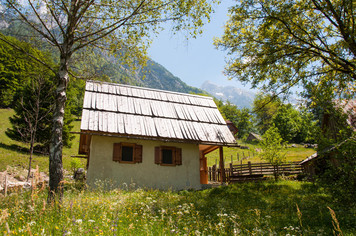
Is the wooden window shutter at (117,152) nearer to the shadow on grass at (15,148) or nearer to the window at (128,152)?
the window at (128,152)

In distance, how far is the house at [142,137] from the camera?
Result: 13.0 m

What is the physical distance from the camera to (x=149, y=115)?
1543 cm

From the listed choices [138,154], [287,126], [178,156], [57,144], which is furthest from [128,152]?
[287,126]

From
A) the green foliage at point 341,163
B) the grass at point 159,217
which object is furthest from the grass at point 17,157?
the green foliage at point 341,163

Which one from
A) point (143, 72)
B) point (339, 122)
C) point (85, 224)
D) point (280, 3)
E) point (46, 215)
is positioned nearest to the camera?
point (85, 224)

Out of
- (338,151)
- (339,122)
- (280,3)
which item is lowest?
(338,151)

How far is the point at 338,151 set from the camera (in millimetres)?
6543

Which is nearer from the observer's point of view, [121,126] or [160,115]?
[121,126]

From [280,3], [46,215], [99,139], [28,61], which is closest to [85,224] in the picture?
[46,215]

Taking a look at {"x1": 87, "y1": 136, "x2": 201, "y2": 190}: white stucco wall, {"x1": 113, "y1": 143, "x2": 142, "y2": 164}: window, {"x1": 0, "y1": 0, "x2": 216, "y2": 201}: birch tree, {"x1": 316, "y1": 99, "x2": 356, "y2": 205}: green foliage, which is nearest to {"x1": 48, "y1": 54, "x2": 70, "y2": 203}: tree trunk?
{"x1": 0, "y1": 0, "x2": 216, "y2": 201}: birch tree

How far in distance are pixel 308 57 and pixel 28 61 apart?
13834mm

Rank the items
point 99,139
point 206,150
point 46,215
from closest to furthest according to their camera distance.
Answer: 1. point 46,215
2. point 99,139
3. point 206,150

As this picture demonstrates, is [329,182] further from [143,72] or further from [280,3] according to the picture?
[280,3]

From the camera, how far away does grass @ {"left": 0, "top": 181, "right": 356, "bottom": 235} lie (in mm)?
3934
